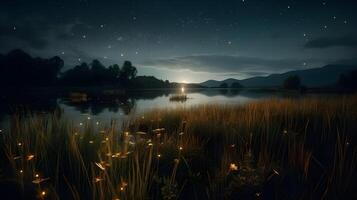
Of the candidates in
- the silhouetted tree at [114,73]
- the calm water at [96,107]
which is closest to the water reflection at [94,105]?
the calm water at [96,107]

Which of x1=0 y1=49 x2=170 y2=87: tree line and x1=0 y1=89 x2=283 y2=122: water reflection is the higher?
x1=0 y1=49 x2=170 y2=87: tree line

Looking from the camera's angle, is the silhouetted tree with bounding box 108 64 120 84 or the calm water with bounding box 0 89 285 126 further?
the silhouetted tree with bounding box 108 64 120 84

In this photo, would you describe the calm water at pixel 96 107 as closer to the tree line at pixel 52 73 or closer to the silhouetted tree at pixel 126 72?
the tree line at pixel 52 73

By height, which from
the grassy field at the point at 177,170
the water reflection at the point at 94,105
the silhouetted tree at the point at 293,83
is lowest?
the water reflection at the point at 94,105

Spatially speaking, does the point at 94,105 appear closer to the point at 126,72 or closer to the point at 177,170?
the point at 177,170

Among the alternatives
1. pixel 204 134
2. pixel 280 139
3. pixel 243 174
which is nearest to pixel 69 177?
pixel 243 174

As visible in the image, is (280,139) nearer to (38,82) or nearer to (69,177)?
(69,177)

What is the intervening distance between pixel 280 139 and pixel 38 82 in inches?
2826

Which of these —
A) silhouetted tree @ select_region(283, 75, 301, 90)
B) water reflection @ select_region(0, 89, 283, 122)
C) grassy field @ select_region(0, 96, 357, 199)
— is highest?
silhouetted tree @ select_region(283, 75, 301, 90)

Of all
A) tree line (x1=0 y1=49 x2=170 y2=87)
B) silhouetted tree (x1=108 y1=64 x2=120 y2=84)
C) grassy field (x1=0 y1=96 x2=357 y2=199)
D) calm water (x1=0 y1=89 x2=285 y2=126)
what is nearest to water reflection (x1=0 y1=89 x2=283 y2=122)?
calm water (x1=0 y1=89 x2=285 y2=126)

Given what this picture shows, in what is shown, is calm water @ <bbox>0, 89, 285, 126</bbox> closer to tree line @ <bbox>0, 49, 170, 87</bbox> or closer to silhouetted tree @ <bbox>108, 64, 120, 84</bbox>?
tree line @ <bbox>0, 49, 170, 87</bbox>

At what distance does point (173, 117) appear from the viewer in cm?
1095

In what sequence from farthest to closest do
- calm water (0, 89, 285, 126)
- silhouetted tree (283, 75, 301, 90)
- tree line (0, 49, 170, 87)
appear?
1. silhouetted tree (283, 75, 301, 90)
2. tree line (0, 49, 170, 87)
3. calm water (0, 89, 285, 126)

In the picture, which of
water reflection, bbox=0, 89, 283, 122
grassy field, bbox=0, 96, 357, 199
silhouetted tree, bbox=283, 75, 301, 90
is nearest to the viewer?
grassy field, bbox=0, 96, 357, 199
